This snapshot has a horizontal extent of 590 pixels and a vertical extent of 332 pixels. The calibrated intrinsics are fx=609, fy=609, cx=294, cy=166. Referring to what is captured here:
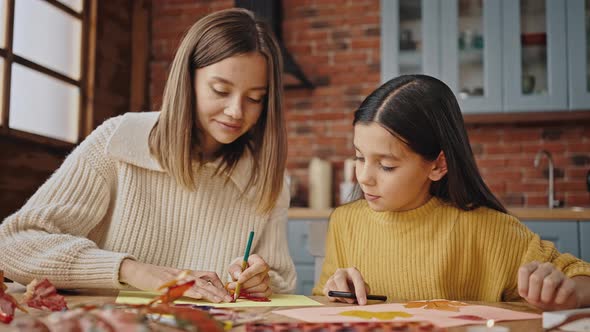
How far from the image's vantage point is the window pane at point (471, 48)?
319cm

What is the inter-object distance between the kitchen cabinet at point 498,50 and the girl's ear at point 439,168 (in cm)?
187

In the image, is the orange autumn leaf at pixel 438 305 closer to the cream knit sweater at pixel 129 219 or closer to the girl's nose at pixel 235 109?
the cream knit sweater at pixel 129 219

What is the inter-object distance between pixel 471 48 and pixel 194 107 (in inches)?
85.4

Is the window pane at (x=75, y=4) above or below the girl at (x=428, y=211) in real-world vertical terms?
above

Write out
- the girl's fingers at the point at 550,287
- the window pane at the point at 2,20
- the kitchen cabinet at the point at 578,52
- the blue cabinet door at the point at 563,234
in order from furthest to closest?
the kitchen cabinet at the point at 578,52, the blue cabinet door at the point at 563,234, the window pane at the point at 2,20, the girl's fingers at the point at 550,287

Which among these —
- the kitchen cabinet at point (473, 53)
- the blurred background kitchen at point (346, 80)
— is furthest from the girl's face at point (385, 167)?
the kitchen cabinet at point (473, 53)

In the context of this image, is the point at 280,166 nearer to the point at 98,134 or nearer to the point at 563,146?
the point at 98,134

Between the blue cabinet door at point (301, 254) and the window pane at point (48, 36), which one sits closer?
the window pane at point (48, 36)

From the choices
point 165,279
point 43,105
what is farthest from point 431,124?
point 43,105

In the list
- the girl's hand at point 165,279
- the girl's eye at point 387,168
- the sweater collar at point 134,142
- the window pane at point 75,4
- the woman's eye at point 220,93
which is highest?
the window pane at point 75,4

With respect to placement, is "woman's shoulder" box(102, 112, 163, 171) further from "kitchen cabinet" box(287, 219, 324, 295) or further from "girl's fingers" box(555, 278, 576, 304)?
"kitchen cabinet" box(287, 219, 324, 295)

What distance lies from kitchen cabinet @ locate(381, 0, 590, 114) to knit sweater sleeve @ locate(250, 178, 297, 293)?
1.90m

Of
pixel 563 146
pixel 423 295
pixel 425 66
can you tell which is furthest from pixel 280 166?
pixel 563 146

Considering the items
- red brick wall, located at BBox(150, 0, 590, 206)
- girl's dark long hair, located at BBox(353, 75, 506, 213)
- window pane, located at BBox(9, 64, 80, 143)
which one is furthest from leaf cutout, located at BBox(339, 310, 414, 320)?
red brick wall, located at BBox(150, 0, 590, 206)
